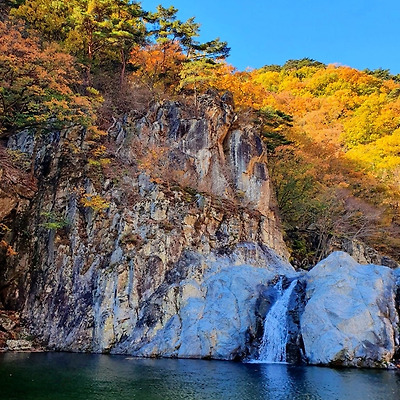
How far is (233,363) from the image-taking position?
17.6 meters

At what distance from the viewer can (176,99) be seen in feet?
103

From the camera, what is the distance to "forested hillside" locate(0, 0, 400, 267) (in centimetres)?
2539

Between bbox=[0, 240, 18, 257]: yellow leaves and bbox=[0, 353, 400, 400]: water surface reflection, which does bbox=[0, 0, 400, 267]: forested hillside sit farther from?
bbox=[0, 353, 400, 400]: water surface reflection

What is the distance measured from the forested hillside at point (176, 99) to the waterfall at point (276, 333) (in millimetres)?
12117

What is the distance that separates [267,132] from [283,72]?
131 ft

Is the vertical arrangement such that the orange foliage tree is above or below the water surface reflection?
above

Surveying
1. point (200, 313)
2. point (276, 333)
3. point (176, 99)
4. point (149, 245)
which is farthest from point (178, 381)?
point (176, 99)

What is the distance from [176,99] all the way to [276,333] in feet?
65.3

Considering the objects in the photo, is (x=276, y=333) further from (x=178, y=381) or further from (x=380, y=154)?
(x=380, y=154)

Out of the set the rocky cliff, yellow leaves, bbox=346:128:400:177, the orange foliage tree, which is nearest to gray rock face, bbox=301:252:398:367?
the rocky cliff

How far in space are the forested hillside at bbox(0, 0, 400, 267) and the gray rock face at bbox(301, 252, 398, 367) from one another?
13.2 meters

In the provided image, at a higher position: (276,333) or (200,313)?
(200,313)

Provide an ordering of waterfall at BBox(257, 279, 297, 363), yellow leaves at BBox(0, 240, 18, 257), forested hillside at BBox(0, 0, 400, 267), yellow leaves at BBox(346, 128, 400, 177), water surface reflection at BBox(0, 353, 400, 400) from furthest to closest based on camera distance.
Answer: yellow leaves at BBox(346, 128, 400, 177), forested hillside at BBox(0, 0, 400, 267), yellow leaves at BBox(0, 240, 18, 257), waterfall at BBox(257, 279, 297, 363), water surface reflection at BBox(0, 353, 400, 400)

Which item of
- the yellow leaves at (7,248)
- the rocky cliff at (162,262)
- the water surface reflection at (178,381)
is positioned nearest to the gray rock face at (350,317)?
the rocky cliff at (162,262)
